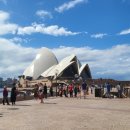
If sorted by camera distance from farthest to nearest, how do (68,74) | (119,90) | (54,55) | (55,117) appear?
1. (54,55)
2. (68,74)
3. (119,90)
4. (55,117)

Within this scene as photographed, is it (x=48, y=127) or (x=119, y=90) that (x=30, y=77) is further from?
(x=48, y=127)

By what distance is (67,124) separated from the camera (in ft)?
42.2

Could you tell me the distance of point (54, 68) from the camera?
3981 inches

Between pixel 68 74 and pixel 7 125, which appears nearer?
pixel 7 125

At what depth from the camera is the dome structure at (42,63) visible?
10594cm

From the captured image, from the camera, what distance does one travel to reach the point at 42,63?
4186 inches

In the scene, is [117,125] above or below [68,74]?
below

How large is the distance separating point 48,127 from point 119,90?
1979cm

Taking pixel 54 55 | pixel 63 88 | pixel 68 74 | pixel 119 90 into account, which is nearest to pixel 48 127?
pixel 119 90

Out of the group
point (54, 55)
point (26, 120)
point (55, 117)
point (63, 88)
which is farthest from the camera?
point (54, 55)

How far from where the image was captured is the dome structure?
10594 cm

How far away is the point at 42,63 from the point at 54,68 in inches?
261

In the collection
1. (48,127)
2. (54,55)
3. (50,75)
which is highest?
(54,55)

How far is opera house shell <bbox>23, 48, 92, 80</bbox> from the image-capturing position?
94500 mm
